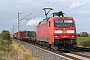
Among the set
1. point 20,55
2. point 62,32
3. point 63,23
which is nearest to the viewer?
point 20,55

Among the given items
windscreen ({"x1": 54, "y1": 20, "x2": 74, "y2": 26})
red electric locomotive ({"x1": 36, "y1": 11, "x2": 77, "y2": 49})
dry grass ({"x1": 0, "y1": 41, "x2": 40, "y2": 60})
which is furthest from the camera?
windscreen ({"x1": 54, "y1": 20, "x2": 74, "y2": 26})

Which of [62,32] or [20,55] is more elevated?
[62,32]

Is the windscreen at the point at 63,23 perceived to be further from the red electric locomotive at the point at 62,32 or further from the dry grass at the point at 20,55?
the dry grass at the point at 20,55

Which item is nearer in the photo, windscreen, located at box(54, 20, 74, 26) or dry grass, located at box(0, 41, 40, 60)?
dry grass, located at box(0, 41, 40, 60)

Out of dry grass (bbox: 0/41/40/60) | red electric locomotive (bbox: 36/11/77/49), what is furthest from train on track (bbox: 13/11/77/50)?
dry grass (bbox: 0/41/40/60)

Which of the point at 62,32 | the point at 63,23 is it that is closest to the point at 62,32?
the point at 62,32

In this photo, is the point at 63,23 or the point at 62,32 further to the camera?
the point at 63,23

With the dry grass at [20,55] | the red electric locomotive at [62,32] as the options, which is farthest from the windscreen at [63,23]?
the dry grass at [20,55]

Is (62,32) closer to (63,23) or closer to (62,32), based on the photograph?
(62,32)

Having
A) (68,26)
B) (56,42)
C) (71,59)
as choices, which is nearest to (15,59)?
(71,59)

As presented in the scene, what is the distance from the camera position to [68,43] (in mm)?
22375

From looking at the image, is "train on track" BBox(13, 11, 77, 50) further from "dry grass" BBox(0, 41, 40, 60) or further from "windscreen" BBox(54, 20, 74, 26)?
"dry grass" BBox(0, 41, 40, 60)

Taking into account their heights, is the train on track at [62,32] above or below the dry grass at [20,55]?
above

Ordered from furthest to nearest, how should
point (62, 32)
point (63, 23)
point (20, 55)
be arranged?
1. point (63, 23)
2. point (62, 32)
3. point (20, 55)
